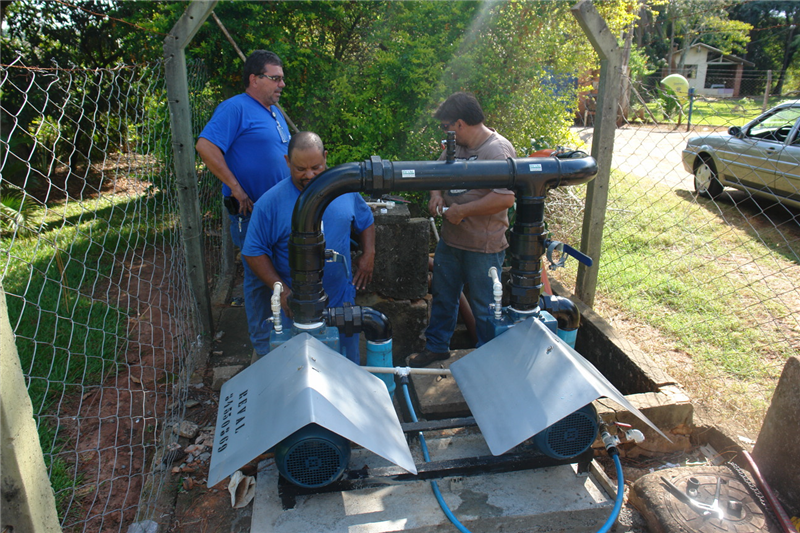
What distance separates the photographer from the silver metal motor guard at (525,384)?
5.40 feet

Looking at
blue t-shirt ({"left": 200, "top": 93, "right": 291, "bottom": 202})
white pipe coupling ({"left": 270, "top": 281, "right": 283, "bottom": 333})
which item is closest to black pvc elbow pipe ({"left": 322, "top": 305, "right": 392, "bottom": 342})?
white pipe coupling ({"left": 270, "top": 281, "right": 283, "bottom": 333})

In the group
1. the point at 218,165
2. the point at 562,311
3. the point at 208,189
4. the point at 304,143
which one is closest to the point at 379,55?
the point at 208,189

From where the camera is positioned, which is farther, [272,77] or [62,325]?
[62,325]

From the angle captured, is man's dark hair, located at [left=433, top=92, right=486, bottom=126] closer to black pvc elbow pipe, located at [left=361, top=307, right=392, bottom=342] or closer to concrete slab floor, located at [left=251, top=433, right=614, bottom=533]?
black pvc elbow pipe, located at [left=361, top=307, right=392, bottom=342]

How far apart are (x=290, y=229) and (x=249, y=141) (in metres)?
1.13

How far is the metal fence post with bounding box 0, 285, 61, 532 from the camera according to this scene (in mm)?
1174

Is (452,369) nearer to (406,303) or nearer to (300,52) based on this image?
(406,303)

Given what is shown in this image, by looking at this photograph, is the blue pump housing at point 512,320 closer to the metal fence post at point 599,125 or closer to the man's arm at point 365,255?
the man's arm at point 365,255

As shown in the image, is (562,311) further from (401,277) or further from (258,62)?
(258,62)

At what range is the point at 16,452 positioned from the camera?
3.90ft

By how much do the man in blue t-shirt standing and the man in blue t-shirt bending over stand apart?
813 mm

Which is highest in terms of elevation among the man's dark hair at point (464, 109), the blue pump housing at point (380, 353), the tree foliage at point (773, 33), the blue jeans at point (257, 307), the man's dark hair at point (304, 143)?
the tree foliage at point (773, 33)

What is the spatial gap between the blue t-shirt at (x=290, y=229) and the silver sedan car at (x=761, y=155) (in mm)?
5364

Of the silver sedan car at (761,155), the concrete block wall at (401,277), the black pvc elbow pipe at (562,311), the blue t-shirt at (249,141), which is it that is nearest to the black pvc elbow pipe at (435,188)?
the black pvc elbow pipe at (562,311)
